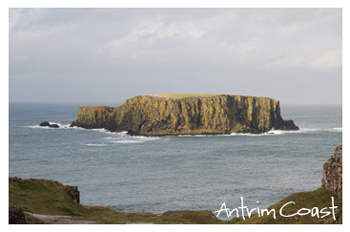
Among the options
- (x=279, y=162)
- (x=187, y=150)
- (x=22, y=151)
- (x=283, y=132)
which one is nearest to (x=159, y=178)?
(x=279, y=162)

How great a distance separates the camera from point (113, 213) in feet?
64.4

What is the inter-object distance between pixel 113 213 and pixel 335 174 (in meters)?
12.0

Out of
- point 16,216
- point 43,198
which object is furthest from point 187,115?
point 16,216

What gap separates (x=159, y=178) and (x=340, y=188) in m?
25.1

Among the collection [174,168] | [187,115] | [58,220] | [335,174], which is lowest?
[174,168]

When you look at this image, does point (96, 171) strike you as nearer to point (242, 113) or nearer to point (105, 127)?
point (105, 127)

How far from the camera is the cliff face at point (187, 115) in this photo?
86.3 meters

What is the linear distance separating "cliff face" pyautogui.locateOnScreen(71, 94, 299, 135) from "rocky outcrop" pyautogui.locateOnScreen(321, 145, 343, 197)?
2722 inches

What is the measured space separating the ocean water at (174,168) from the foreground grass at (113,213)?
7.22 m

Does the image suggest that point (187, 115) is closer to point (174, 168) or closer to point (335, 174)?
point (174, 168)

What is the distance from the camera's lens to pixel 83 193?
32.3m

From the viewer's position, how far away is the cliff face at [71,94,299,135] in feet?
283

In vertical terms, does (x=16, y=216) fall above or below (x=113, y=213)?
above

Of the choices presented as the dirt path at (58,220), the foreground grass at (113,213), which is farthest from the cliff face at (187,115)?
the dirt path at (58,220)
